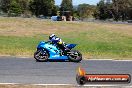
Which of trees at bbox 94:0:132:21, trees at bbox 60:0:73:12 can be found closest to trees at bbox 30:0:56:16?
trees at bbox 94:0:132:21

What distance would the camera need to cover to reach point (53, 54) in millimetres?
18625

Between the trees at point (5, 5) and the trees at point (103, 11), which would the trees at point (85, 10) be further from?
the trees at point (5, 5)

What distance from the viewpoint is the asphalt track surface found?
43.0 ft

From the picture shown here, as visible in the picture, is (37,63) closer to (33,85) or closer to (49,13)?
(33,85)

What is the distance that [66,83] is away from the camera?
1263cm

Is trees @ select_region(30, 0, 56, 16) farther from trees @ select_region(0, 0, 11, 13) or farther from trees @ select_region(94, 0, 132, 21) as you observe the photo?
trees @ select_region(94, 0, 132, 21)

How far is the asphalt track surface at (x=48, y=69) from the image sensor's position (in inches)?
516

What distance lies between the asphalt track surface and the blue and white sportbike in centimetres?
36

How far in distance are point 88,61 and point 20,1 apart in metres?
109

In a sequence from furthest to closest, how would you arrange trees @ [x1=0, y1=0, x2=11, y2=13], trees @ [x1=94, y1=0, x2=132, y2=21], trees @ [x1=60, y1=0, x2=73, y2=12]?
trees @ [x1=60, y1=0, x2=73, y2=12], trees @ [x1=94, y1=0, x2=132, y2=21], trees @ [x1=0, y1=0, x2=11, y2=13]

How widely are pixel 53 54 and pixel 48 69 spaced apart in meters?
2.99

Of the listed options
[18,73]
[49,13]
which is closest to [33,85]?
[18,73]

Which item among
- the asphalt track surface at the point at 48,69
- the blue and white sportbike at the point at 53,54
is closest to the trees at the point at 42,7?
the blue and white sportbike at the point at 53,54

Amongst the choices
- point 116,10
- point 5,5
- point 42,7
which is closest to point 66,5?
point 116,10
